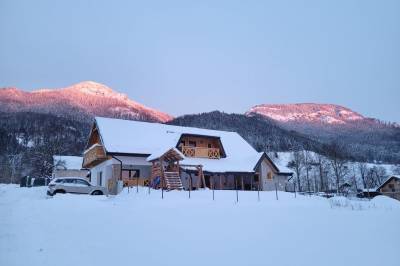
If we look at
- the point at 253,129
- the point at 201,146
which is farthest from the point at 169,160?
the point at 253,129

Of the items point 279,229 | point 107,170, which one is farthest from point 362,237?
point 107,170

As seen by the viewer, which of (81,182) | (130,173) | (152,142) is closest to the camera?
(81,182)

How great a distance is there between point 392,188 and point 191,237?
60797 millimetres

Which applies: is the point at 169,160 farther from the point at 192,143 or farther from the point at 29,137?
the point at 29,137

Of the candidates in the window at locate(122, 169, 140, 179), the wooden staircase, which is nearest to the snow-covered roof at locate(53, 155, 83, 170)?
the window at locate(122, 169, 140, 179)

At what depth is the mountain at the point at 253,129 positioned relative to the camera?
104 metres

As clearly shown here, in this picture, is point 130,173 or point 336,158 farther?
point 336,158

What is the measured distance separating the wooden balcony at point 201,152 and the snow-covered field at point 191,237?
18.4 metres

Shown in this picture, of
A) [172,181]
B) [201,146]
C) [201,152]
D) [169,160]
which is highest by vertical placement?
[201,146]

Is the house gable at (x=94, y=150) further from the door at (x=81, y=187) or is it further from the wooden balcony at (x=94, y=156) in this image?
the door at (x=81, y=187)

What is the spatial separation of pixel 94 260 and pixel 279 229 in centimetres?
672

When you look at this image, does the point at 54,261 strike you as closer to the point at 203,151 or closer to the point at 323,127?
the point at 203,151

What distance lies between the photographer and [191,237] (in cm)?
1048

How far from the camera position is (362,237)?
472 inches
